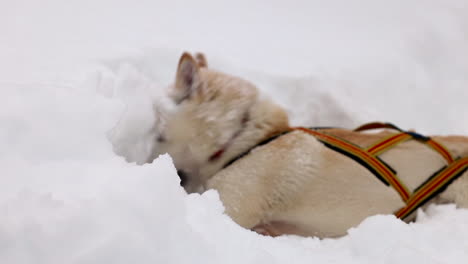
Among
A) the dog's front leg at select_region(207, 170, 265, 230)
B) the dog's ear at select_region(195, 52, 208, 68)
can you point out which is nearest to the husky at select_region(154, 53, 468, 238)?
the dog's front leg at select_region(207, 170, 265, 230)

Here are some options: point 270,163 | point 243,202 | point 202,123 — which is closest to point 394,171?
point 270,163

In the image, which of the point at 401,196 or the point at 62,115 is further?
the point at 401,196

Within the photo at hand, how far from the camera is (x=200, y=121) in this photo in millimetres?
2018

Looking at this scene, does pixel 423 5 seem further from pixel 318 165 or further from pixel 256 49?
pixel 318 165

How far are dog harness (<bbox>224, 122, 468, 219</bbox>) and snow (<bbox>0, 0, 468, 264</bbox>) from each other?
5.1 inches

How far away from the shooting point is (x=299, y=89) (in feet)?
10.4

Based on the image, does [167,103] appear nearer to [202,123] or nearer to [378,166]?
[202,123]

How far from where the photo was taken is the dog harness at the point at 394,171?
6.53 feet

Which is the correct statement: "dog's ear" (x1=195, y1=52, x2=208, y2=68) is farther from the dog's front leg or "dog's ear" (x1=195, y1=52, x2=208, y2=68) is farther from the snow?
the dog's front leg

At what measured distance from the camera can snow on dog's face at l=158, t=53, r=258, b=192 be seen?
2018mm

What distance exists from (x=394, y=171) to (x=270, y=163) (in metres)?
0.63

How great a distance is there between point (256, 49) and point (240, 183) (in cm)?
182

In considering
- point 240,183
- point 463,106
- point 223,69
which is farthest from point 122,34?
point 463,106

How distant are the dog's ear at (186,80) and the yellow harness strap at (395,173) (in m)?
0.65
